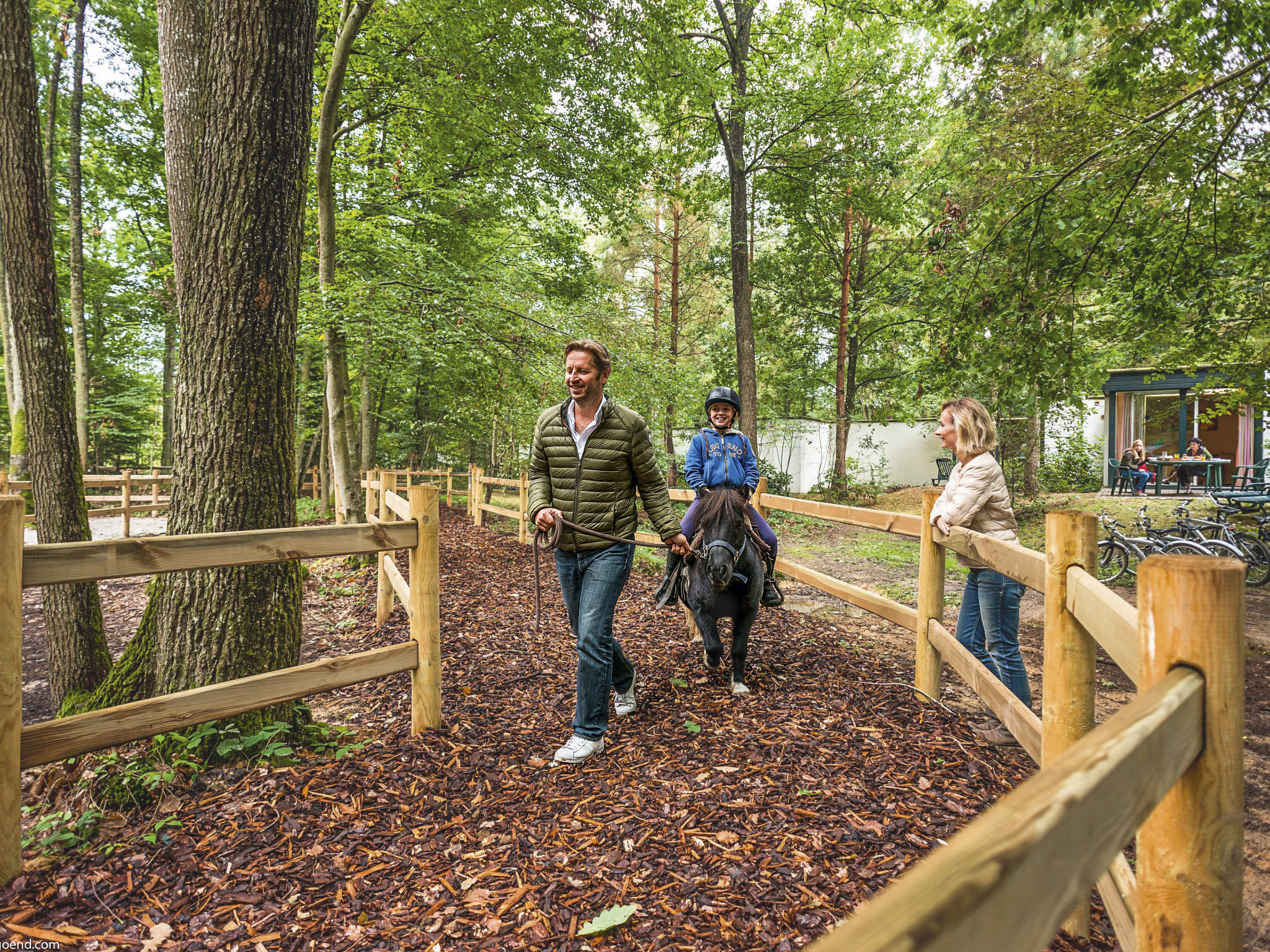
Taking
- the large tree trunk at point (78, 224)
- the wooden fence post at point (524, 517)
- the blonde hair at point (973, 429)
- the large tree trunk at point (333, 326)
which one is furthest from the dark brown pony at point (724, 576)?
the large tree trunk at point (78, 224)

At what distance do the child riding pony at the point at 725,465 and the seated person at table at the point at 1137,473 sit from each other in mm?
13922

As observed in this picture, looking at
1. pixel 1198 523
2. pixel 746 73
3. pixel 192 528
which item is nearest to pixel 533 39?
pixel 746 73

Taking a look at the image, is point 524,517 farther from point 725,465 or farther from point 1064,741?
point 1064,741

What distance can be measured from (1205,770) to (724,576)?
9.21 ft

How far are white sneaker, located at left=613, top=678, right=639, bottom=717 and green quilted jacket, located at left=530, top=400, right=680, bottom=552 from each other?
109 centimetres

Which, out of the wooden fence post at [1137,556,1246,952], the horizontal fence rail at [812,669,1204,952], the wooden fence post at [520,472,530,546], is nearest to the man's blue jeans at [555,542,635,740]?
the wooden fence post at [1137,556,1246,952]

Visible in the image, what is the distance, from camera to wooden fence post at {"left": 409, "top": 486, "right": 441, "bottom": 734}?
3369 mm

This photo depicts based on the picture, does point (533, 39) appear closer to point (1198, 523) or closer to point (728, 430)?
point (728, 430)

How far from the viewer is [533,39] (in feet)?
26.9

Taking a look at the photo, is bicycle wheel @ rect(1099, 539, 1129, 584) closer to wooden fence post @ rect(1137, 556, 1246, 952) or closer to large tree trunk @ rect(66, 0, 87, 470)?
wooden fence post @ rect(1137, 556, 1246, 952)

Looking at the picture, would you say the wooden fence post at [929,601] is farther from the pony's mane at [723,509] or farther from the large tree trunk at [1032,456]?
the large tree trunk at [1032,456]

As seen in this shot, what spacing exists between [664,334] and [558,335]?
10124 millimetres

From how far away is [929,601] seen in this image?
3.85 metres

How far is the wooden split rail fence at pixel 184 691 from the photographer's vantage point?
2.14m
